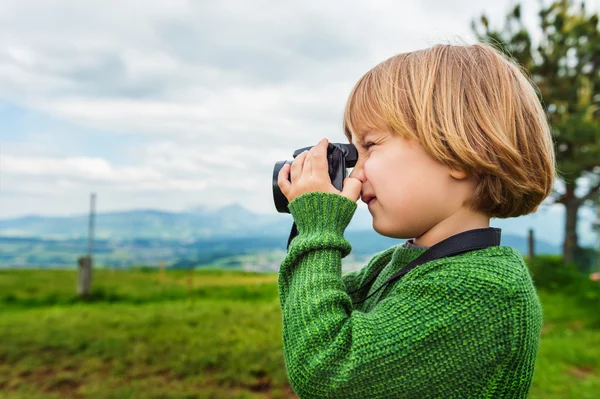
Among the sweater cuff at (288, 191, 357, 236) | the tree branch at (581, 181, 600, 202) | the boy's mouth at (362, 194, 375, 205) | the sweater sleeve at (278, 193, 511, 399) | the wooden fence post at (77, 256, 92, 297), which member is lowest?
the wooden fence post at (77, 256, 92, 297)

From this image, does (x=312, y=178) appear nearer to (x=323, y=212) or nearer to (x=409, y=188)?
(x=323, y=212)

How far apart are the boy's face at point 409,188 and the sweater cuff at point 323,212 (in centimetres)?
7

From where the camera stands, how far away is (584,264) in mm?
10445

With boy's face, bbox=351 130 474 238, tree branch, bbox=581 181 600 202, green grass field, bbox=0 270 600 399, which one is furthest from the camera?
tree branch, bbox=581 181 600 202

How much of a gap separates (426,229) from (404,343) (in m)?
0.29

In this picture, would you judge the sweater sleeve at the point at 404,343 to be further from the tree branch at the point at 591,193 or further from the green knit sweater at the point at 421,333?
the tree branch at the point at 591,193

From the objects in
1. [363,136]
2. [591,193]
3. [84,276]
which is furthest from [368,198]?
[591,193]

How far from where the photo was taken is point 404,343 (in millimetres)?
1070

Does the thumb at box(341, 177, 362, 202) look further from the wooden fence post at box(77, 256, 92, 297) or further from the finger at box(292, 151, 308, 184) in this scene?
the wooden fence post at box(77, 256, 92, 297)

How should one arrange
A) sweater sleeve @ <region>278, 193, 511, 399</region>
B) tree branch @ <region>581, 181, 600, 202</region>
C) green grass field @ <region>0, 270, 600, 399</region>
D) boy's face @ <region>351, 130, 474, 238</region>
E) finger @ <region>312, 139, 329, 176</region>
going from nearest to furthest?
sweater sleeve @ <region>278, 193, 511, 399</region>, boy's face @ <region>351, 130, 474, 238</region>, finger @ <region>312, 139, 329, 176</region>, green grass field @ <region>0, 270, 600, 399</region>, tree branch @ <region>581, 181, 600, 202</region>

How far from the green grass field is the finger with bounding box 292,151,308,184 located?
2493 millimetres

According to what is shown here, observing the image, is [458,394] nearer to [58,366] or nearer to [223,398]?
[223,398]

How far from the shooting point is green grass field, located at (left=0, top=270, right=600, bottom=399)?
3.65 metres

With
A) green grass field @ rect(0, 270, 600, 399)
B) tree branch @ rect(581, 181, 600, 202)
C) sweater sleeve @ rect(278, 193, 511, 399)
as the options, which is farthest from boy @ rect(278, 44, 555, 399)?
tree branch @ rect(581, 181, 600, 202)
